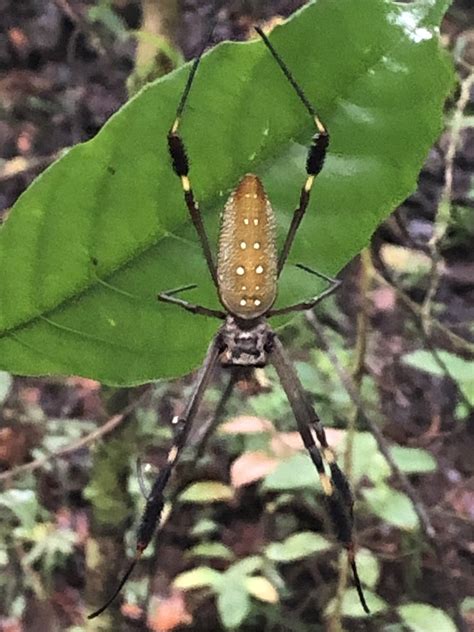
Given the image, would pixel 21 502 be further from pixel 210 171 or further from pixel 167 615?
pixel 210 171

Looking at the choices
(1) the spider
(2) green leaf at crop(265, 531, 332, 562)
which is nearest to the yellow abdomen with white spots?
(1) the spider

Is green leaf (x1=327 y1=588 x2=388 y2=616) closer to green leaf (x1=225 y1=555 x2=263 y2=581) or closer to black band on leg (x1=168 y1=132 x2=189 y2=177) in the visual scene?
green leaf (x1=225 y1=555 x2=263 y2=581)

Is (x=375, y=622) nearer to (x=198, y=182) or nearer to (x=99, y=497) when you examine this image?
(x=99, y=497)

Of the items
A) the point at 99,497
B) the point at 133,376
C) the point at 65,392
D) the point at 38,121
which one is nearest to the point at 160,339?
the point at 133,376

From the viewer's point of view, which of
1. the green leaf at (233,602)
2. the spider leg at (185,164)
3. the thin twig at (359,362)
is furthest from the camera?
the green leaf at (233,602)

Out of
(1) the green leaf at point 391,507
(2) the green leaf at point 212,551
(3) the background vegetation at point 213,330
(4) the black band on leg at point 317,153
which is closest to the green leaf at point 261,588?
(3) the background vegetation at point 213,330

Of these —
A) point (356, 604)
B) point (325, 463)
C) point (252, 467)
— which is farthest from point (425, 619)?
point (325, 463)

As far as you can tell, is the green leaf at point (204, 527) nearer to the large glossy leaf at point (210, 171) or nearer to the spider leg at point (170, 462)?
the spider leg at point (170, 462)
